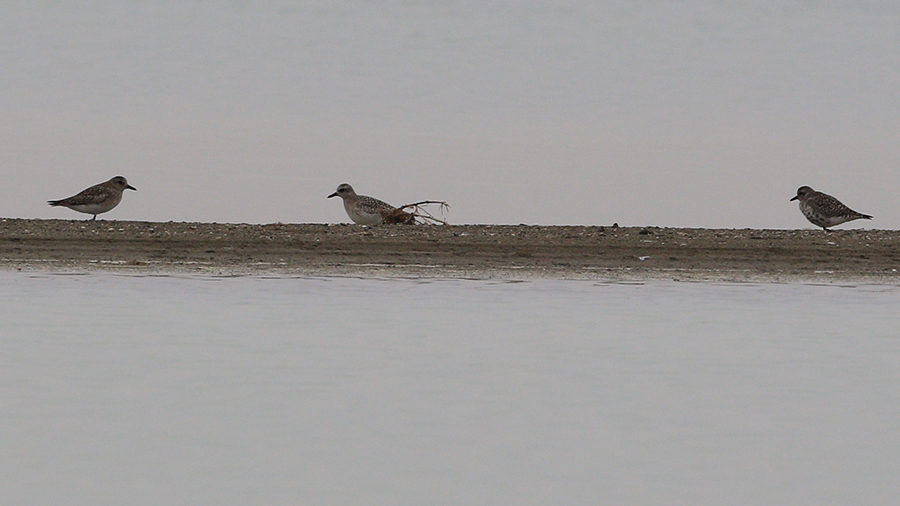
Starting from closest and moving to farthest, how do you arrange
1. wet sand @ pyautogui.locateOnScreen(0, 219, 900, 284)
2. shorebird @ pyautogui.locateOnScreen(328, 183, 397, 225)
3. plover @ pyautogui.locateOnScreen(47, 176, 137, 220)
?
wet sand @ pyautogui.locateOnScreen(0, 219, 900, 284) → plover @ pyautogui.locateOnScreen(47, 176, 137, 220) → shorebird @ pyautogui.locateOnScreen(328, 183, 397, 225)

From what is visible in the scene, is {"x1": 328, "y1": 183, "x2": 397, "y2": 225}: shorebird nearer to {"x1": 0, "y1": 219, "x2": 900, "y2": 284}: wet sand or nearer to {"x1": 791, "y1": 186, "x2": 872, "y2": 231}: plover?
{"x1": 0, "y1": 219, "x2": 900, "y2": 284}: wet sand

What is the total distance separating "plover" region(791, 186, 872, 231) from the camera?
1989 centimetres

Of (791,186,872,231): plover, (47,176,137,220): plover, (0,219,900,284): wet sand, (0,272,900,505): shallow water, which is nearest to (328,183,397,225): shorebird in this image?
(0,219,900,284): wet sand

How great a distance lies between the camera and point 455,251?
16016 mm

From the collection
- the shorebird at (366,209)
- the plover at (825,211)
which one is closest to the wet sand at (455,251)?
the plover at (825,211)

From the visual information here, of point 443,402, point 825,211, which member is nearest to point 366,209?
point 825,211

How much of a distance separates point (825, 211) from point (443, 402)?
14.8 meters

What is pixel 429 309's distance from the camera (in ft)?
33.3

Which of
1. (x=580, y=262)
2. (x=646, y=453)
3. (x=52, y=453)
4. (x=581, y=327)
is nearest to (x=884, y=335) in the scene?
(x=581, y=327)

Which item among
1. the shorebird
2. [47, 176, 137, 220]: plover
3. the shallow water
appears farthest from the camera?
the shorebird

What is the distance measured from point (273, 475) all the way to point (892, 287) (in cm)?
957

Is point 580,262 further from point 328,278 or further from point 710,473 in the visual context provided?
point 710,473

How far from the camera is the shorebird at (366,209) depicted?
19.8 metres

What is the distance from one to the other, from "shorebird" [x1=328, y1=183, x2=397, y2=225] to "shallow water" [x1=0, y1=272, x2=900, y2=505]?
9.18m
